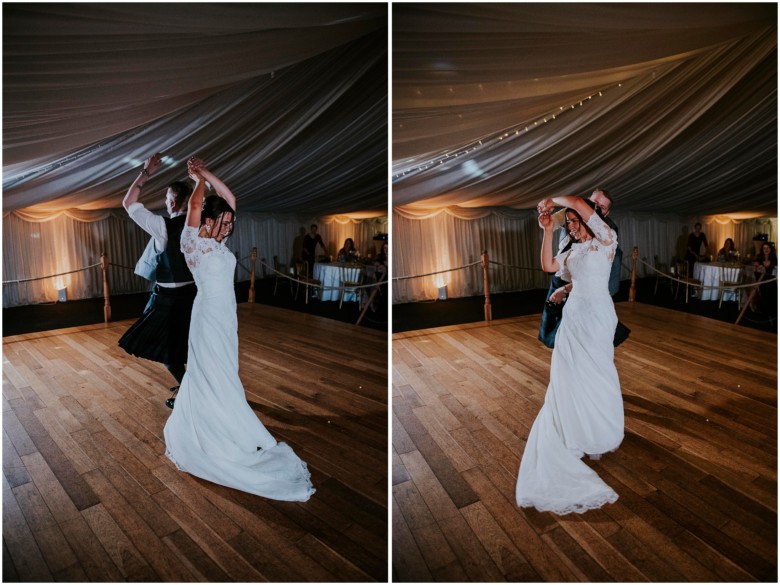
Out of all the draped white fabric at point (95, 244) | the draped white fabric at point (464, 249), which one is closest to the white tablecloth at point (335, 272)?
the draped white fabric at point (95, 244)

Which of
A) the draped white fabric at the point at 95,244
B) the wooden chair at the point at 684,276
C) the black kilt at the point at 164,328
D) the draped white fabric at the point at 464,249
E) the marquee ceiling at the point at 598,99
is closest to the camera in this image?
the marquee ceiling at the point at 598,99

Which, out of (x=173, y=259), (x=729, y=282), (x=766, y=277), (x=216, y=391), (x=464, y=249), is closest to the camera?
(x=216, y=391)

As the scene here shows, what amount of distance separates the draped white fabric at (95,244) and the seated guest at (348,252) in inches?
2.8

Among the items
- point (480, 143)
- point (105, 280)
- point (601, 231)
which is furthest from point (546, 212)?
point (105, 280)

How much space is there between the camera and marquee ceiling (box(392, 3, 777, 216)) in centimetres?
191

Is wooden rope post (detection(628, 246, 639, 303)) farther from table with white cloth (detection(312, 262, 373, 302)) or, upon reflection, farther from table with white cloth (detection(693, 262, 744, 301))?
table with white cloth (detection(312, 262, 373, 302))

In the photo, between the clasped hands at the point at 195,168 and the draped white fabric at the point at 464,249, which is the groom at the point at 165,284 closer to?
the clasped hands at the point at 195,168

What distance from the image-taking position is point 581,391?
7.68 ft

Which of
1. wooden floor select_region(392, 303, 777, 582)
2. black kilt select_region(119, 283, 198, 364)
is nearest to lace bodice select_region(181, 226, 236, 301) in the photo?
black kilt select_region(119, 283, 198, 364)

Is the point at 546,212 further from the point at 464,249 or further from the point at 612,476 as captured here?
the point at 464,249

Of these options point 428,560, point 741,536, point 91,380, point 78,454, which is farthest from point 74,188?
point 741,536

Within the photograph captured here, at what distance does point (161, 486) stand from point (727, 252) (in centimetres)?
399

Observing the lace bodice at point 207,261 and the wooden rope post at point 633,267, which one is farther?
the wooden rope post at point 633,267

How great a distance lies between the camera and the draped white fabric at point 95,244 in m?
4.27
